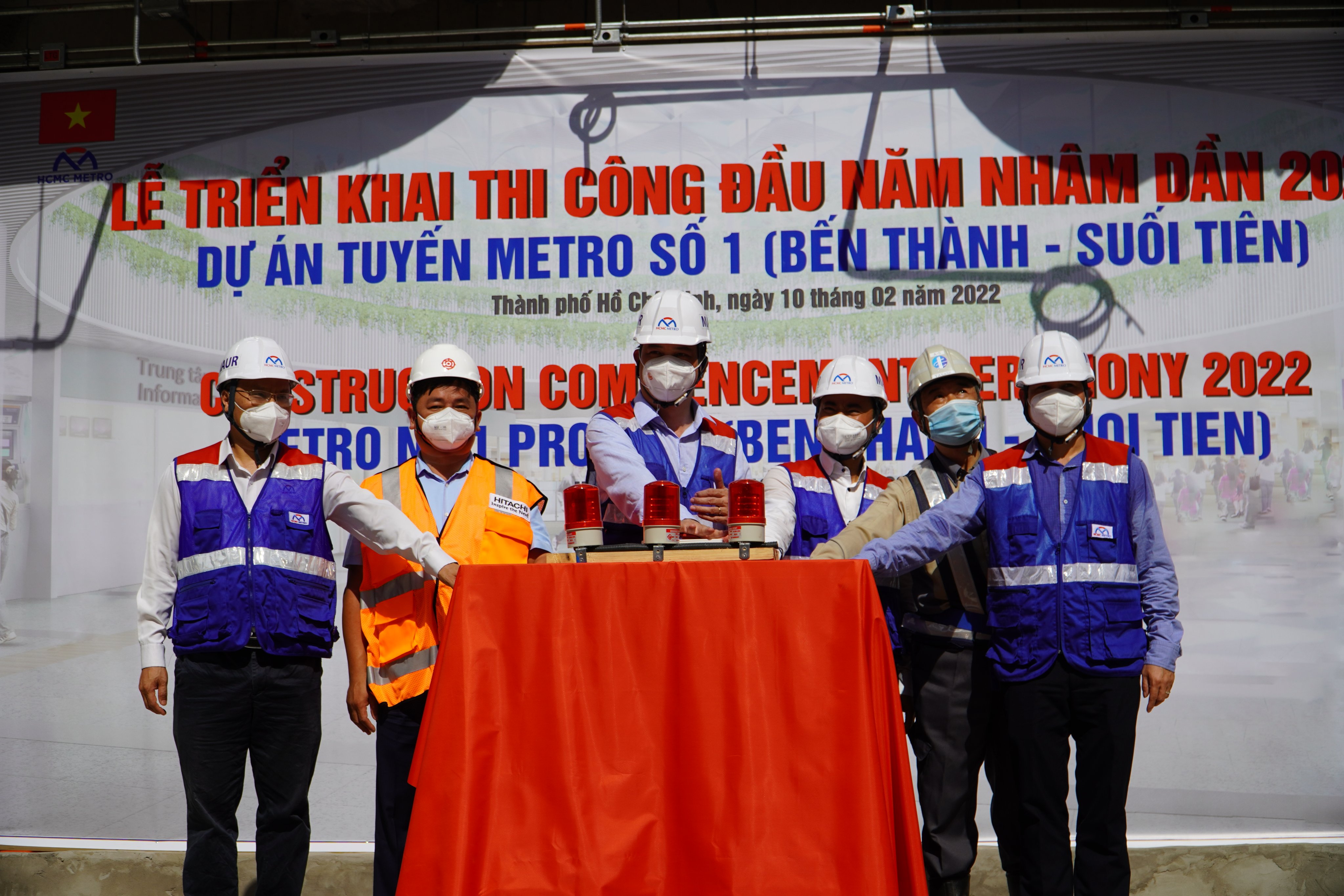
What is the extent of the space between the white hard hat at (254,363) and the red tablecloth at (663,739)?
4.47ft

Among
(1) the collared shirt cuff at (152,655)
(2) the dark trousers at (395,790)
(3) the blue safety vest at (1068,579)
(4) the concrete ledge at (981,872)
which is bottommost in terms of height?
(4) the concrete ledge at (981,872)

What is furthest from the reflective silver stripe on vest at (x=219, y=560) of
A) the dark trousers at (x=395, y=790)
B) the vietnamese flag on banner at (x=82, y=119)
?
the vietnamese flag on banner at (x=82, y=119)

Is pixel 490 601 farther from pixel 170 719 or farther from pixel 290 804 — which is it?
pixel 170 719

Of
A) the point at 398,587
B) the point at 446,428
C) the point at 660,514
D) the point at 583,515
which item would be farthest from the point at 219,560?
the point at 660,514

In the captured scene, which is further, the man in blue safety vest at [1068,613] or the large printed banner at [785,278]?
the large printed banner at [785,278]

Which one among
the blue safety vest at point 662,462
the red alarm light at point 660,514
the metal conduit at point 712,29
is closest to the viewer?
the red alarm light at point 660,514

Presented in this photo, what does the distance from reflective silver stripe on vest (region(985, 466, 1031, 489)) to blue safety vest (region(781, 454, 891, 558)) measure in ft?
1.37

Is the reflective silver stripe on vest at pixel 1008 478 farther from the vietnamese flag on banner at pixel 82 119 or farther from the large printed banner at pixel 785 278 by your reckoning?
the vietnamese flag on banner at pixel 82 119

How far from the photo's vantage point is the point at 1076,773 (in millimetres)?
3029

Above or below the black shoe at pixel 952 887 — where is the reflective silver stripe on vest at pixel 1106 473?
above

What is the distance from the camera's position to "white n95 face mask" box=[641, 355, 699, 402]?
3266 mm

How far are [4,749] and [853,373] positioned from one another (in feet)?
13.6

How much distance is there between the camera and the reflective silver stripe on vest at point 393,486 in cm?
336

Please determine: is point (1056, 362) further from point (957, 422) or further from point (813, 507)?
point (813, 507)
